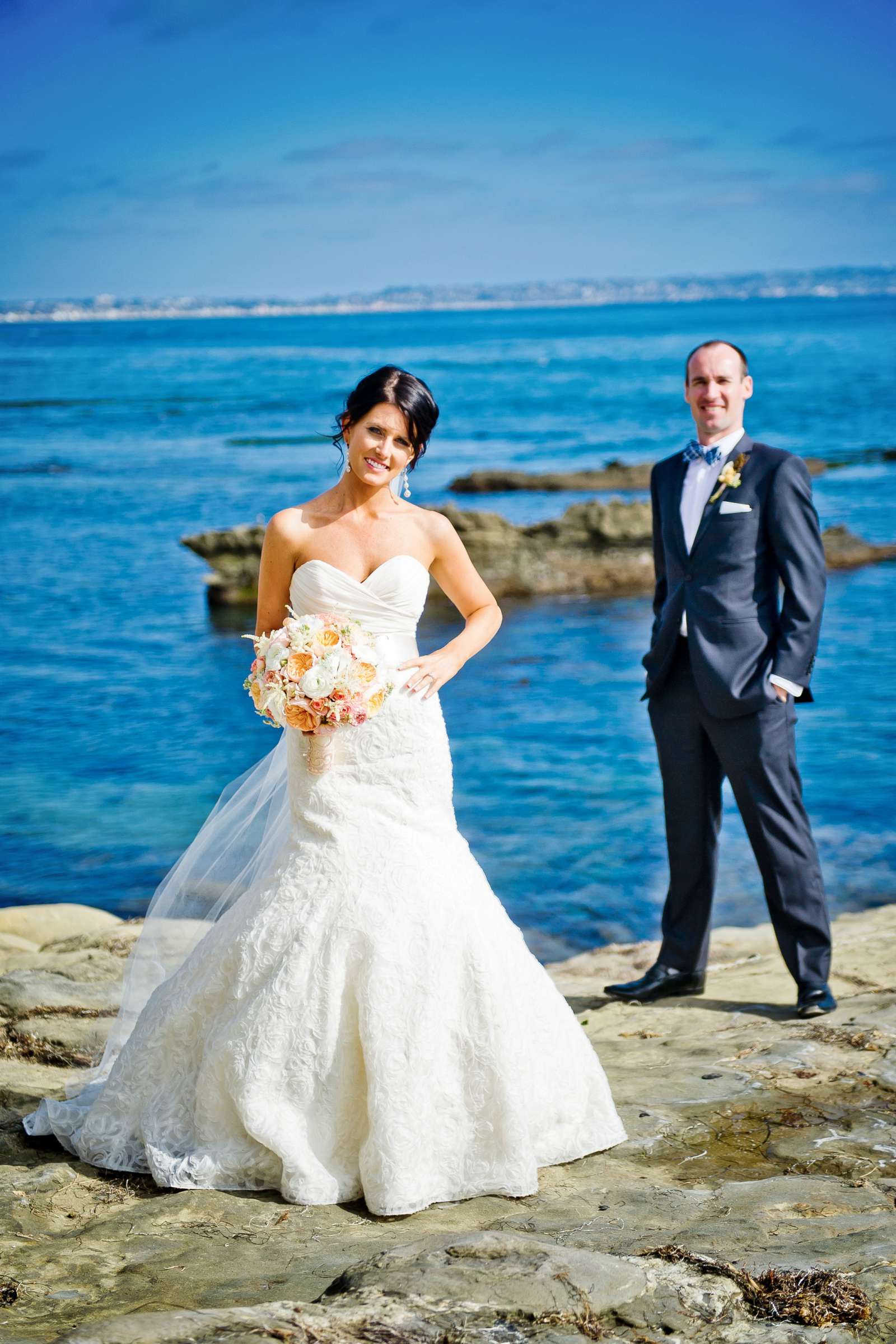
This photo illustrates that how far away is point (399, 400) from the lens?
151 inches

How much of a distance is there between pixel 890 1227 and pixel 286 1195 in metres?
1.50

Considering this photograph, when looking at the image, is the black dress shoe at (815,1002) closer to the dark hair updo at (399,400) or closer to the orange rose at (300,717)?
the orange rose at (300,717)

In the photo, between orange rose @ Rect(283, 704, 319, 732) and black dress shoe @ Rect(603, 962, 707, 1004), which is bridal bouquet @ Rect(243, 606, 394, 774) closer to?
orange rose @ Rect(283, 704, 319, 732)

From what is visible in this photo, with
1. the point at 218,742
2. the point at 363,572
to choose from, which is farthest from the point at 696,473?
the point at 218,742

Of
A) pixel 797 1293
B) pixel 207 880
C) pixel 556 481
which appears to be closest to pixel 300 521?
pixel 207 880

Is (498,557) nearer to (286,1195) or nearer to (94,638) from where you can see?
(94,638)

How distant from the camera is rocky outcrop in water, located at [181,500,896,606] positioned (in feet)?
58.6

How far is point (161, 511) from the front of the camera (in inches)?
1044

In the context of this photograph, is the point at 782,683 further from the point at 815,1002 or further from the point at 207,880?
the point at 207,880

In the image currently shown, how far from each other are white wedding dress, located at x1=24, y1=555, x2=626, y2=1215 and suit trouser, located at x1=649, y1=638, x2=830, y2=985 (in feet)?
5.34

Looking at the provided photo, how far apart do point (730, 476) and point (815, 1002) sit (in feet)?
6.80

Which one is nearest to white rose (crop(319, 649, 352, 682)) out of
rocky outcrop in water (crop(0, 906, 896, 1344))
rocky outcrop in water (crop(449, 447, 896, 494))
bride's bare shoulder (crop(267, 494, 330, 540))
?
bride's bare shoulder (crop(267, 494, 330, 540))

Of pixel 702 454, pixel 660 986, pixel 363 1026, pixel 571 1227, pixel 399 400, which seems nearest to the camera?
pixel 571 1227

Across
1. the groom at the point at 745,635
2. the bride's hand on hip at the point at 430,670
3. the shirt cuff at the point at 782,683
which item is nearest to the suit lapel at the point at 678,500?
the groom at the point at 745,635
